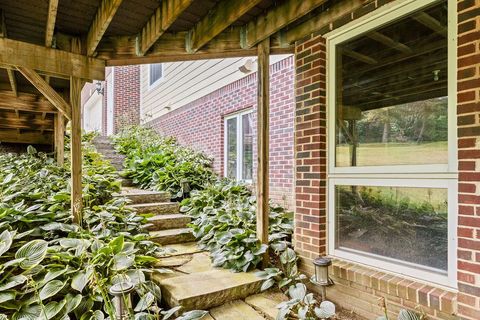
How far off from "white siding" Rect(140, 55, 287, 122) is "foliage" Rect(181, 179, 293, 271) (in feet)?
6.87

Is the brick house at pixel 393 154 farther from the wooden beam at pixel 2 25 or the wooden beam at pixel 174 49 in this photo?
the wooden beam at pixel 2 25

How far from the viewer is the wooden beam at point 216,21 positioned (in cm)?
220

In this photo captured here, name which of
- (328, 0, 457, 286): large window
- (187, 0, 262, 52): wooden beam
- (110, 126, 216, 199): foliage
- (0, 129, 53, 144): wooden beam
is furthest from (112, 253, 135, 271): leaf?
(0, 129, 53, 144): wooden beam

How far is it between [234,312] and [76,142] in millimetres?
2201

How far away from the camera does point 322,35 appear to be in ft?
8.74

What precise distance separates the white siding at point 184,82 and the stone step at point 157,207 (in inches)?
96.8

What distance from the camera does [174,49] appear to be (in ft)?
9.64

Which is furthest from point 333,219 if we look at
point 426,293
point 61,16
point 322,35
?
point 61,16

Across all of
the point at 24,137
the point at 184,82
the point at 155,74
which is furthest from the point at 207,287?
the point at 155,74

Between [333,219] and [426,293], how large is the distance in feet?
2.84

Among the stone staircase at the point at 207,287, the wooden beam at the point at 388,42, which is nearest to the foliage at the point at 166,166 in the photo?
the stone staircase at the point at 207,287

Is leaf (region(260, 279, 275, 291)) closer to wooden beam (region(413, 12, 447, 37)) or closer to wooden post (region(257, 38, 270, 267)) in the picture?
wooden post (region(257, 38, 270, 267))

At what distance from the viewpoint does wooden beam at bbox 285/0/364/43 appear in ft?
7.50

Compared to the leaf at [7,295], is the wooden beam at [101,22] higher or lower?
higher
